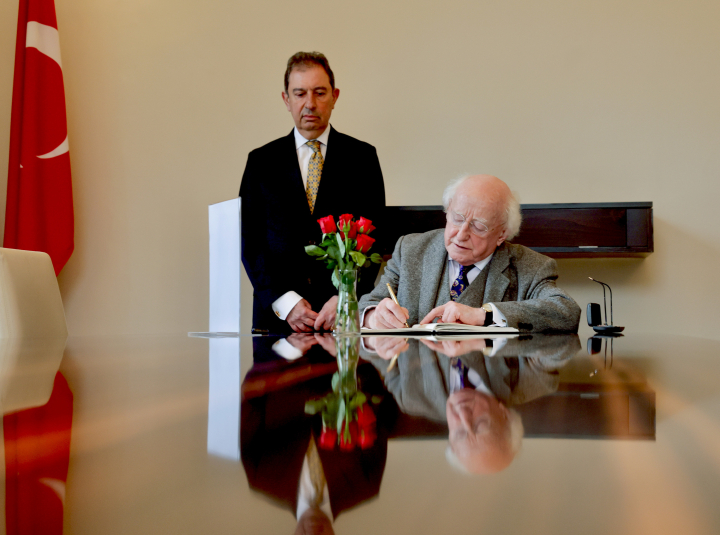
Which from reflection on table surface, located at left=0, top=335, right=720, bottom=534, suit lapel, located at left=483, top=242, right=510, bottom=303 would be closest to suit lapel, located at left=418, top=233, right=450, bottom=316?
suit lapel, located at left=483, top=242, right=510, bottom=303

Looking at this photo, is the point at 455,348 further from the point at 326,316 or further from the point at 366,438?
the point at 326,316

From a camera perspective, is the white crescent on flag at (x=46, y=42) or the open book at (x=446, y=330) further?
the white crescent on flag at (x=46, y=42)

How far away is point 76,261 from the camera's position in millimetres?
4449

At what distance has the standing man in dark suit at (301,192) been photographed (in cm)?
269

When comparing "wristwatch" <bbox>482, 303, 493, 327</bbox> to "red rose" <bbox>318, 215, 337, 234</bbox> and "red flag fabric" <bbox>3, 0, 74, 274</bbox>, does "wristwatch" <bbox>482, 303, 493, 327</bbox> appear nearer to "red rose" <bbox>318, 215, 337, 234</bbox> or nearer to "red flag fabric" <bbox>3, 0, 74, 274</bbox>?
"red rose" <bbox>318, 215, 337, 234</bbox>

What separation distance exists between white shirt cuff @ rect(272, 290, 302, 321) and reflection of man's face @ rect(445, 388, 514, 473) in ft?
6.74

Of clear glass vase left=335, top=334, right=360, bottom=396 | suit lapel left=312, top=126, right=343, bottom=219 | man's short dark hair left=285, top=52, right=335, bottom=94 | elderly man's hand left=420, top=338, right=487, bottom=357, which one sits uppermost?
man's short dark hair left=285, top=52, right=335, bottom=94

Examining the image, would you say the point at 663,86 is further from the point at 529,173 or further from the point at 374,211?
the point at 374,211

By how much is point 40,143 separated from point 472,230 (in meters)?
3.23

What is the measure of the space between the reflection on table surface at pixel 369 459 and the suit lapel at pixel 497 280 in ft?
6.17

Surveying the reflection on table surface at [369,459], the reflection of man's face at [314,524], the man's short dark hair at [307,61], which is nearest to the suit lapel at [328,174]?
the man's short dark hair at [307,61]

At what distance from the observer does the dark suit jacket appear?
2676 mm

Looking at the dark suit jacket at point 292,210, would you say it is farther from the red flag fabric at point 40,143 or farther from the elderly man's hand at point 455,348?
the red flag fabric at point 40,143

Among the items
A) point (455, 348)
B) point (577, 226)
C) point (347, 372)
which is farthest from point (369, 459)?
point (577, 226)
